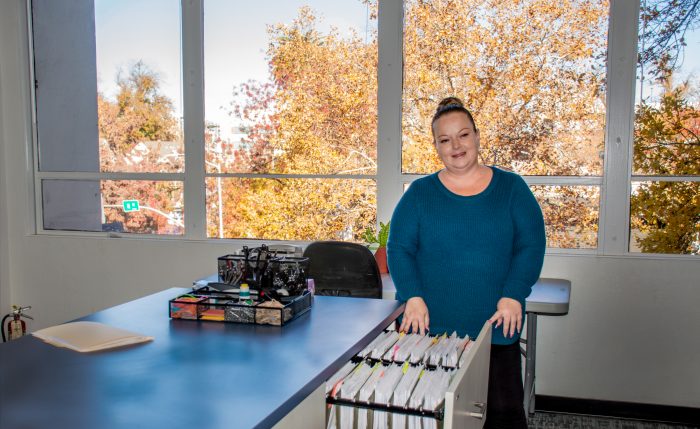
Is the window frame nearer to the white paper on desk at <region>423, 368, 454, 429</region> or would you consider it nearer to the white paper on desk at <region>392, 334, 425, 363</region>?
the white paper on desk at <region>392, 334, 425, 363</region>

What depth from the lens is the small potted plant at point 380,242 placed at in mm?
3584

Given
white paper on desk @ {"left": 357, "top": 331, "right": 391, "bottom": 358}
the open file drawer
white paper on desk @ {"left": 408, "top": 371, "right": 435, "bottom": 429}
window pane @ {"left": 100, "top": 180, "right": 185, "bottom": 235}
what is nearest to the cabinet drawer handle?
the open file drawer

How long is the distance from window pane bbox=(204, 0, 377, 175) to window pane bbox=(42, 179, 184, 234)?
1.38 ft

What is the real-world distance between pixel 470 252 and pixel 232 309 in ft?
2.52

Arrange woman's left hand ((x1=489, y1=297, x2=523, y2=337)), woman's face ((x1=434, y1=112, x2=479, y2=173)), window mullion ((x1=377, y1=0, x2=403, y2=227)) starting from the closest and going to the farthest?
woman's left hand ((x1=489, y1=297, x2=523, y2=337))
woman's face ((x1=434, y1=112, x2=479, y2=173))
window mullion ((x1=377, y1=0, x2=403, y2=227))

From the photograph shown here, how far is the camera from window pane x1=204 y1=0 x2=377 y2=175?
3.85 m

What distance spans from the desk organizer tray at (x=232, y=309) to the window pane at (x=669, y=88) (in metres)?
2.44

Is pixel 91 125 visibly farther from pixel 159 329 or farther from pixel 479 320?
pixel 479 320

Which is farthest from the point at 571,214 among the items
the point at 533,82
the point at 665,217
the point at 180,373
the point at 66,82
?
the point at 66,82

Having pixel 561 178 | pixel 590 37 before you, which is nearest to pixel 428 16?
pixel 590 37

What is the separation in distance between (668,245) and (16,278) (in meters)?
4.29

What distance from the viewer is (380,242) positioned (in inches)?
143

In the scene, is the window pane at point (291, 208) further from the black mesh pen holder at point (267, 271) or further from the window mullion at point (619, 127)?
the black mesh pen holder at point (267, 271)

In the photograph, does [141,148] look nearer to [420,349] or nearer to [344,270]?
[344,270]
